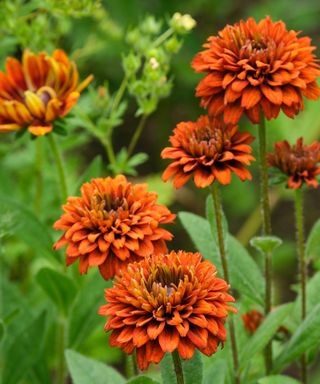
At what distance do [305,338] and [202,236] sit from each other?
0.23 meters

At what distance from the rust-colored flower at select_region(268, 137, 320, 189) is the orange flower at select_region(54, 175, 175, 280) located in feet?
0.67

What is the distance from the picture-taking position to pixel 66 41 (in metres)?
2.64

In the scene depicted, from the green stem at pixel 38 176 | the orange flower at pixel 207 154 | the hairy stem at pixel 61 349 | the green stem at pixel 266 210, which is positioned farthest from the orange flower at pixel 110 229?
the green stem at pixel 38 176

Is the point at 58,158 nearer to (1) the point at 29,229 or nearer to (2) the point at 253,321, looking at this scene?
(1) the point at 29,229

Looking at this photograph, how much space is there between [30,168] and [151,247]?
0.97 meters

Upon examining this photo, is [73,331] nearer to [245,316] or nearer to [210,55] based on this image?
[245,316]

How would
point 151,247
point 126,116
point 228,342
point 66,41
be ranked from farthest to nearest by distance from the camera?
1. point 126,116
2. point 66,41
3. point 228,342
4. point 151,247

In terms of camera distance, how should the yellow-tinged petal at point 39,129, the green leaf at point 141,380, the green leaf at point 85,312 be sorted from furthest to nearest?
the green leaf at point 85,312, the yellow-tinged petal at point 39,129, the green leaf at point 141,380

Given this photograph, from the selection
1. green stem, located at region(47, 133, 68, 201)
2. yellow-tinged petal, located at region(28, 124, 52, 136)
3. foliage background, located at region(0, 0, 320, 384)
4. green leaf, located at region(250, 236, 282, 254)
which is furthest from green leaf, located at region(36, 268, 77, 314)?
green leaf, located at region(250, 236, 282, 254)

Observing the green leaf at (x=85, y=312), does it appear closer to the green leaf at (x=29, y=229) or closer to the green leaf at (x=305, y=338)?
the green leaf at (x=29, y=229)

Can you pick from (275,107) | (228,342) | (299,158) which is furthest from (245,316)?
(275,107)

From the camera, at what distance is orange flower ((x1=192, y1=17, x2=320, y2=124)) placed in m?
1.01

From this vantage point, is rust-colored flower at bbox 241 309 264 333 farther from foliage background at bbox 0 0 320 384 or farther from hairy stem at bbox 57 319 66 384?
hairy stem at bbox 57 319 66 384

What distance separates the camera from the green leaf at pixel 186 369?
3.27ft
